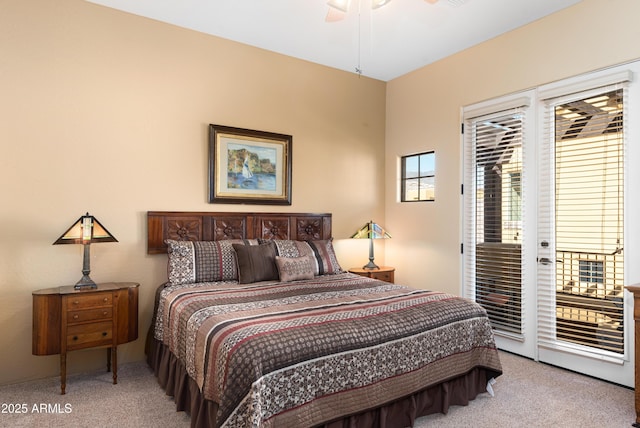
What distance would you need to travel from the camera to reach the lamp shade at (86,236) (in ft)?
9.59

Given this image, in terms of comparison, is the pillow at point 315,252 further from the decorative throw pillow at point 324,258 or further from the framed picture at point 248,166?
the framed picture at point 248,166

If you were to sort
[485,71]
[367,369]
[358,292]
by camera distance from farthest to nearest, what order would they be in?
[485,71], [358,292], [367,369]

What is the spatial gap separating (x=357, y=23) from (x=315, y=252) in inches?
87.9

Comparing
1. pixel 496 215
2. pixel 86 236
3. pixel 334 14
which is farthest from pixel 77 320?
pixel 496 215

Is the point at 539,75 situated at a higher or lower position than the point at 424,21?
lower

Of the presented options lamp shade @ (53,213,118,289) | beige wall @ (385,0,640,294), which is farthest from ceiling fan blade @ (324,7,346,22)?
lamp shade @ (53,213,118,289)

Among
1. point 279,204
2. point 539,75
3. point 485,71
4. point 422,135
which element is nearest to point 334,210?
point 279,204

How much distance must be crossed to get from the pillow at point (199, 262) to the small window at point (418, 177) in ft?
8.00

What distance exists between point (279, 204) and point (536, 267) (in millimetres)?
2604

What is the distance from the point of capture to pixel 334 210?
4.70 m

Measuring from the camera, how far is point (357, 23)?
3.59 metres

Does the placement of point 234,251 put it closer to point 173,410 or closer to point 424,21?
point 173,410

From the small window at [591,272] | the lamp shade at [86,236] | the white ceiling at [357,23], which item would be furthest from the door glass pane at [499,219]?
the lamp shade at [86,236]

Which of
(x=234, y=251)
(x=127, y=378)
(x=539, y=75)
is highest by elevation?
(x=539, y=75)
